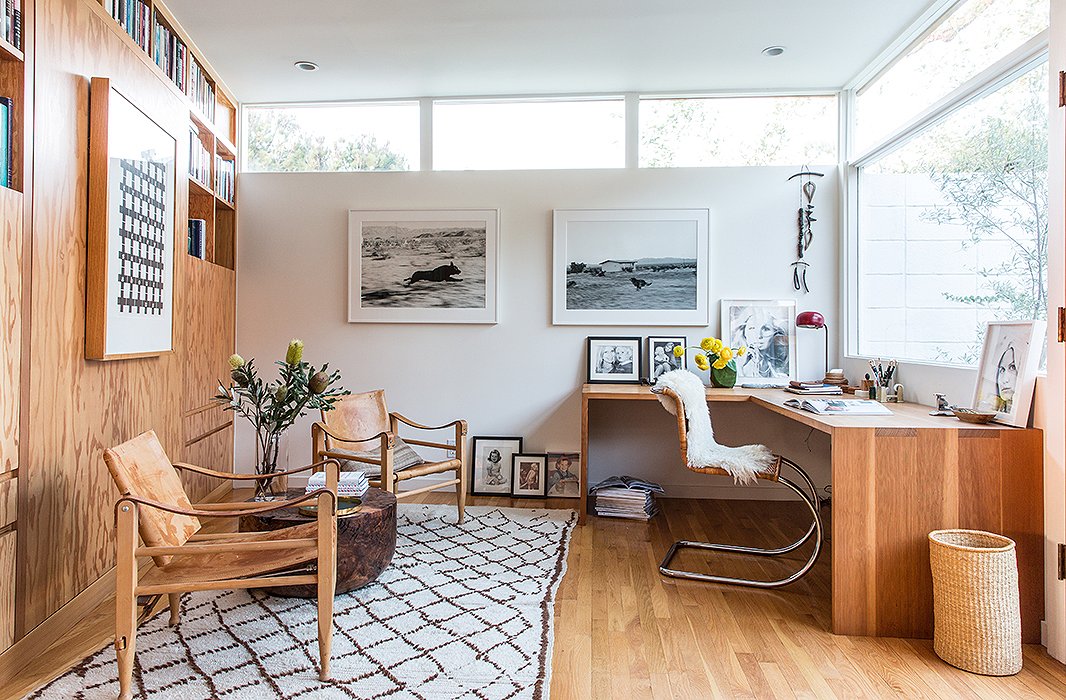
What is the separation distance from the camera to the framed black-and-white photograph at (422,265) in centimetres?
443

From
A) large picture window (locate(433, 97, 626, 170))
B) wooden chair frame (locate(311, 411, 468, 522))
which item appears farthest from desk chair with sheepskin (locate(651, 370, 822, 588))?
large picture window (locate(433, 97, 626, 170))

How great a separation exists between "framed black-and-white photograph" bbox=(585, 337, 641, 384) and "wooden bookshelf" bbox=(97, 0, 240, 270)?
2.48 meters

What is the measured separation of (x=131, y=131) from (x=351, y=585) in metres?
2.03

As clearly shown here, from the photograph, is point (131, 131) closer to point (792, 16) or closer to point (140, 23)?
point (140, 23)

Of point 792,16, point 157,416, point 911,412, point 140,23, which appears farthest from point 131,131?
point 911,412

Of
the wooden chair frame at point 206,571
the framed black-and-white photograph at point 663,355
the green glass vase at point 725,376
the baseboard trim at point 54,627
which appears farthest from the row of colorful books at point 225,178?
the green glass vase at point 725,376

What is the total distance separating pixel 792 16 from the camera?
3.29 metres

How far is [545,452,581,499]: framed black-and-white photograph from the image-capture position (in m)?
4.34

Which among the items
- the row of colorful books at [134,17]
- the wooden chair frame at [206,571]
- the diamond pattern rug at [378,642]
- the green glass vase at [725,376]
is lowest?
the diamond pattern rug at [378,642]

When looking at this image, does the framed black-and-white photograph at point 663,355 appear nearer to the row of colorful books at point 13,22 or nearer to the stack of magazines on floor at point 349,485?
the stack of magazines on floor at point 349,485

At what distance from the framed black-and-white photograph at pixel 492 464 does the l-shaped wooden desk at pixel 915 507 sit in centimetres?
235

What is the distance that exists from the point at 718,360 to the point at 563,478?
1244mm

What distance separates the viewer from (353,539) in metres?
2.57

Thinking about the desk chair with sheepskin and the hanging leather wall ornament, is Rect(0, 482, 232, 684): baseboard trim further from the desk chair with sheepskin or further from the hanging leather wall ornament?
the hanging leather wall ornament
